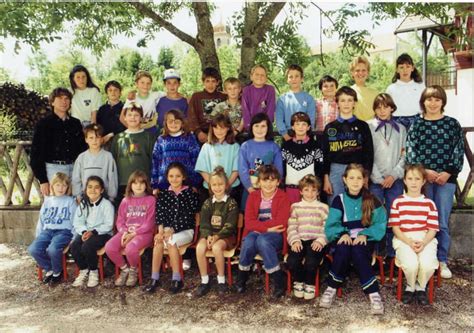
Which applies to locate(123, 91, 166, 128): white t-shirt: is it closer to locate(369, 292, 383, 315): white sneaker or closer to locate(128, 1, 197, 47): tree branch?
locate(128, 1, 197, 47): tree branch

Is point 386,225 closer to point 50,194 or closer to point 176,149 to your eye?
point 176,149

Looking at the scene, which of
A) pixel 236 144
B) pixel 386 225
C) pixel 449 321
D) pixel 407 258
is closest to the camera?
pixel 449 321

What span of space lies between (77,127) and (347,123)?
3.12 metres

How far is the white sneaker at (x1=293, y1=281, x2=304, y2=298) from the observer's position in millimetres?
4137

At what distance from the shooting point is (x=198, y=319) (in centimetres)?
382

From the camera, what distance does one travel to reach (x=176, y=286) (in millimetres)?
4449

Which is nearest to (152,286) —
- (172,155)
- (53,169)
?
(172,155)

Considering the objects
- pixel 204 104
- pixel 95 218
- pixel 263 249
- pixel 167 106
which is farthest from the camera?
pixel 167 106

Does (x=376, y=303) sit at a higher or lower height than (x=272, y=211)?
lower

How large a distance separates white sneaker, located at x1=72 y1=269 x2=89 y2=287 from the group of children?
1.6 inches

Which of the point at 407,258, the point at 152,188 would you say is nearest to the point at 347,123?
the point at 407,258

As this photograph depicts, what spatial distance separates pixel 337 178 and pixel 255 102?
131 cm

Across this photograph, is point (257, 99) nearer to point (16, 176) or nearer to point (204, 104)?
point (204, 104)

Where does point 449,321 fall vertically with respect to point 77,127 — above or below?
below
